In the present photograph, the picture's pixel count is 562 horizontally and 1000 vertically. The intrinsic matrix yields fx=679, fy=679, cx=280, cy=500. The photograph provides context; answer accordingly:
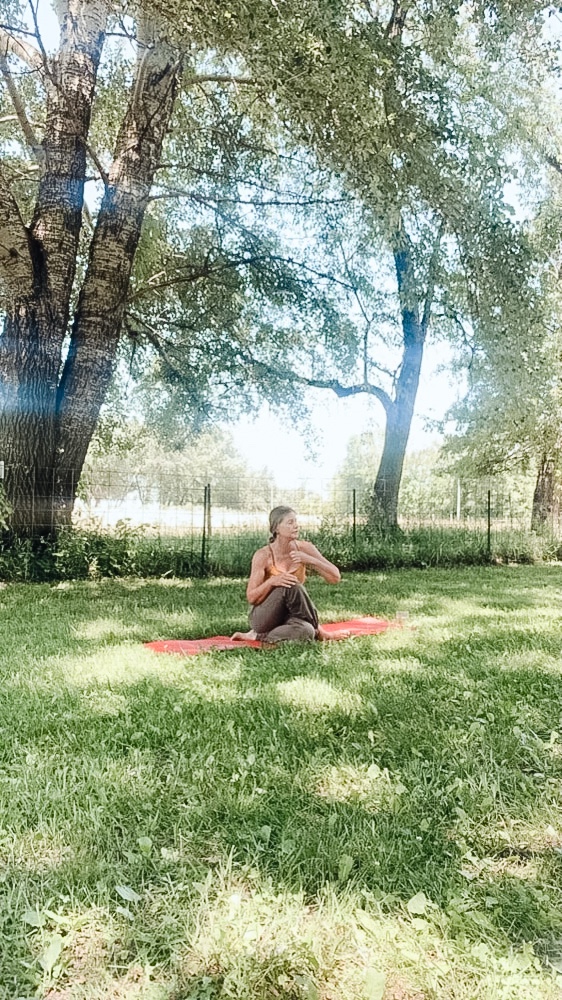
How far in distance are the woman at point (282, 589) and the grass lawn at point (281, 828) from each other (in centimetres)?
67

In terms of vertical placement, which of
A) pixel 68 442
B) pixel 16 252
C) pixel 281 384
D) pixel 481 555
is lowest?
pixel 481 555

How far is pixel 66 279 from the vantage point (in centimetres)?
903

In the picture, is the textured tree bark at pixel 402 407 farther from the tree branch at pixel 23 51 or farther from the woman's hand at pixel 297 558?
the woman's hand at pixel 297 558

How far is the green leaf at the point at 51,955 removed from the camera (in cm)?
151

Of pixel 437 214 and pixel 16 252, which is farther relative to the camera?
pixel 16 252

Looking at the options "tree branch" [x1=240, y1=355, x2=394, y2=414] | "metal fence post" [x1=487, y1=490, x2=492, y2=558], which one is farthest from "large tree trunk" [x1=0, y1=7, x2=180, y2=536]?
"metal fence post" [x1=487, y1=490, x2=492, y2=558]

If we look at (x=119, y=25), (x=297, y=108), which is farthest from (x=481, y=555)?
(x=119, y=25)

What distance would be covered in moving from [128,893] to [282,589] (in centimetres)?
314

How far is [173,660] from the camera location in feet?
13.9

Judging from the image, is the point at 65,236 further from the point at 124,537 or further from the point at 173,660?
the point at 173,660

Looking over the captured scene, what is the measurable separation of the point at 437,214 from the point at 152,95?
14.3 ft

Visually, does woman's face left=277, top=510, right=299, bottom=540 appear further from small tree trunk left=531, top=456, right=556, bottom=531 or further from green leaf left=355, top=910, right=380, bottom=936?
small tree trunk left=531, top=456, right=556, bottom=531

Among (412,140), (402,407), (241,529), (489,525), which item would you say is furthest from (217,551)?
(402,407)

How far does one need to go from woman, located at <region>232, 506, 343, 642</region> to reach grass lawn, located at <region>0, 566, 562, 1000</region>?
67 centimetres
